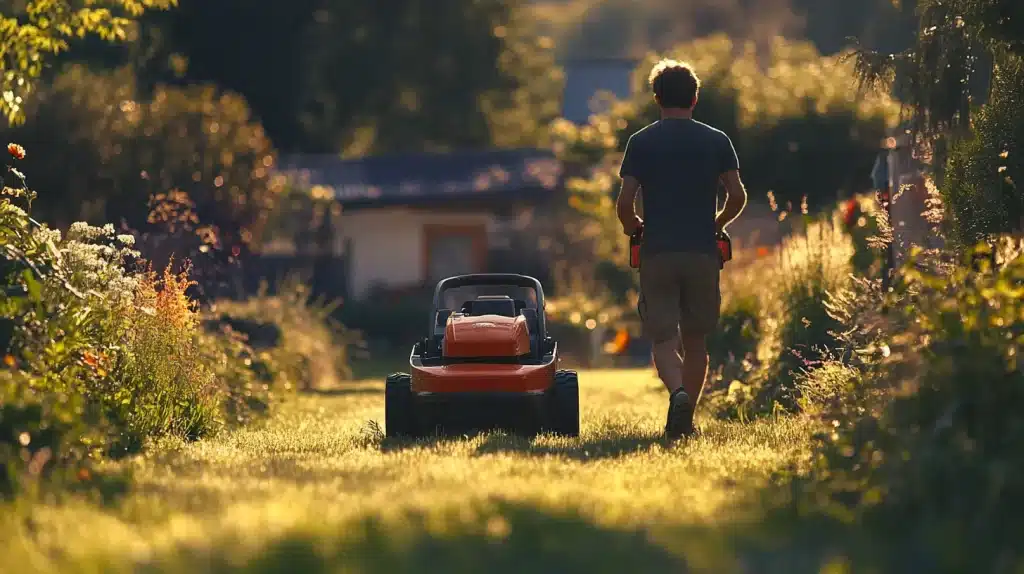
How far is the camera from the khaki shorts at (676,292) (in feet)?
35.2

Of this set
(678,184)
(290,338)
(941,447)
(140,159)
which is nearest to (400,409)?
(678,184)

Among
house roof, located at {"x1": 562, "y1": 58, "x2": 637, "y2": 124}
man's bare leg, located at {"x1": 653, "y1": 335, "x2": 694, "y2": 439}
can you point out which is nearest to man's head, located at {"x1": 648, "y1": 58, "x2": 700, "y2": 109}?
man's bare leg, located at {"x1": 653, "y1": 335, "x2": 694, "y2": 439}

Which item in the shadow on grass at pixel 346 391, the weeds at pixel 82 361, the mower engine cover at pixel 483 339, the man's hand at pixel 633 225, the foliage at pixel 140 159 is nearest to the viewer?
the weeds at pixel 82 361

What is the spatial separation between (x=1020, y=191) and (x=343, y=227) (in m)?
31.9

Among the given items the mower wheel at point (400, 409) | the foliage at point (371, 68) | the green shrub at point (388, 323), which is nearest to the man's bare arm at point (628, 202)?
the mower wheel at point (400, 409)

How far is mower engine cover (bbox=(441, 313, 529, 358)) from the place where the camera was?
11.1m

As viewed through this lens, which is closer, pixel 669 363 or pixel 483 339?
pixel 669 363

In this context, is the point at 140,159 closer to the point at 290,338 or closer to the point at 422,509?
the point at 290,338

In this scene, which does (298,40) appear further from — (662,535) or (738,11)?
(662,535)

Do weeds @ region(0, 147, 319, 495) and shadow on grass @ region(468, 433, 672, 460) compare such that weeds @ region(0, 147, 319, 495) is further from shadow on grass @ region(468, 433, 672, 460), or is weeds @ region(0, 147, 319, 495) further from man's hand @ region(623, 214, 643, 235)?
man's hand @ region(623, 214, 643, 235)

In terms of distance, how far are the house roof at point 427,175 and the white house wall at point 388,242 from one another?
61cm

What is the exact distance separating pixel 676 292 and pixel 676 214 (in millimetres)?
506

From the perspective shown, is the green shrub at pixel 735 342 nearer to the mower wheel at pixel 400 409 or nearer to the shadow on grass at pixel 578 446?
the mower wheel at pixel 400 409

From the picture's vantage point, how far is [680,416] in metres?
10.4
